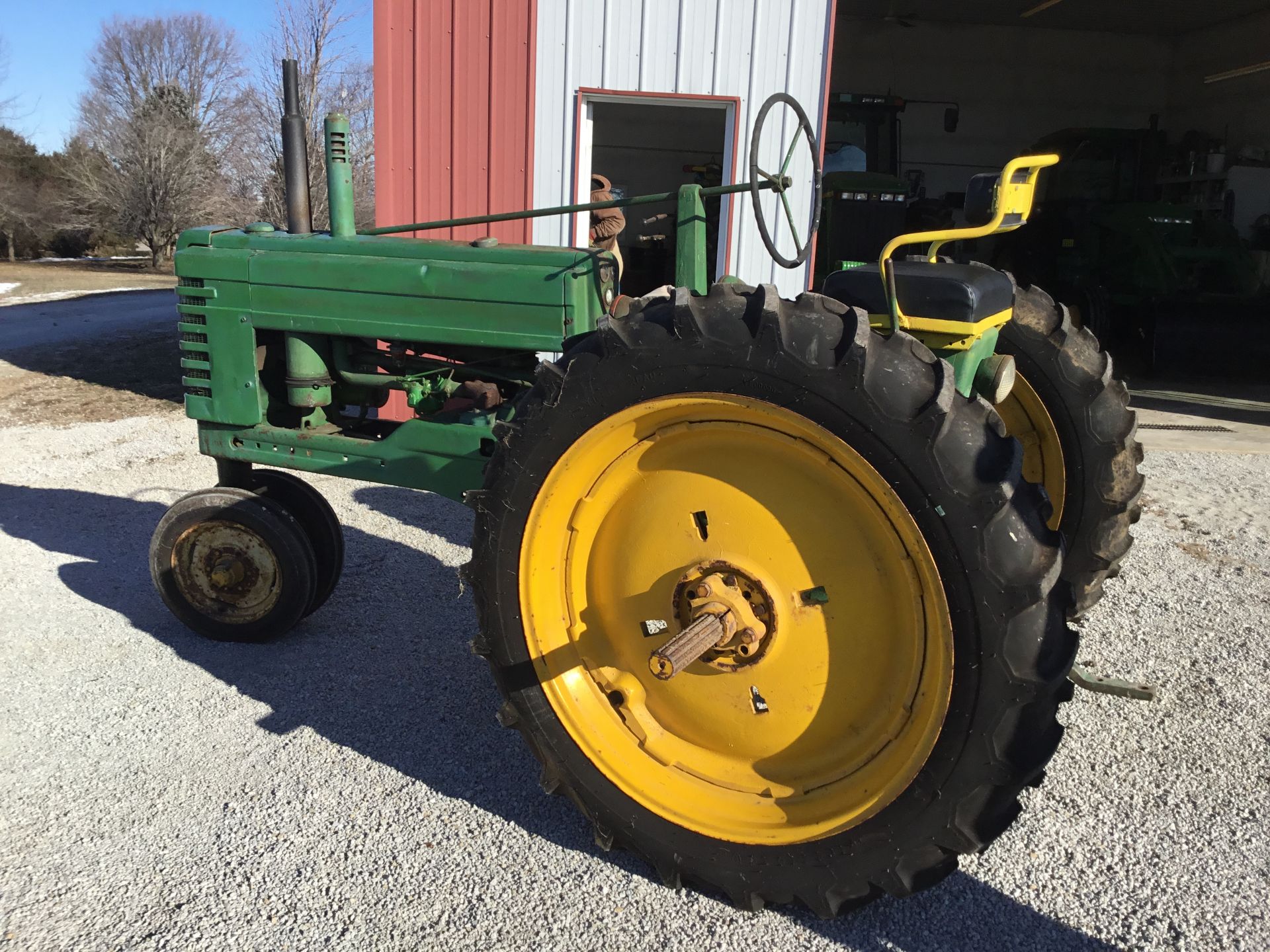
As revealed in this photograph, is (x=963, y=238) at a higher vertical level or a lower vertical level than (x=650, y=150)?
lower

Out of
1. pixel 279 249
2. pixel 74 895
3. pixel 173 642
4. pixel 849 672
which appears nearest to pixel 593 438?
pixel 849 672

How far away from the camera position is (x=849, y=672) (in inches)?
81.0

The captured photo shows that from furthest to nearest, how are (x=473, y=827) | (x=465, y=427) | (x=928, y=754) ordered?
(x=465, y=427) → (x=473, y=827) → (x=928, y=754)

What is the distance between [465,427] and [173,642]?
135 cm

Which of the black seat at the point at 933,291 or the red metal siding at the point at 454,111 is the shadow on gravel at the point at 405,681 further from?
the red metal siding at the point at 454,111

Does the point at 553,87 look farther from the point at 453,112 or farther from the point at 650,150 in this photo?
the point at 650,150

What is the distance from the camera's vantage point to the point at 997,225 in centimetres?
250

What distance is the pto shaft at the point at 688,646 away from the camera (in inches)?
78.0

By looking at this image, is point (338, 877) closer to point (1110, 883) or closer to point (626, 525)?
point (626, 525)

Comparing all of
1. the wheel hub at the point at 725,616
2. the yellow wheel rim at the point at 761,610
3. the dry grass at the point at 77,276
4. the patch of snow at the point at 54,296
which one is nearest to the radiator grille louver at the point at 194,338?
the yellow wheel rim at the point at 761,610

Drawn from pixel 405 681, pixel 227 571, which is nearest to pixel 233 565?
pixel 227 571

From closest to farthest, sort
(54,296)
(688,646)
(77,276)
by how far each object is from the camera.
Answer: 1. (688,646)
2. (54,296)
3. (77,276)

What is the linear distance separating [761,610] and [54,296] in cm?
1849

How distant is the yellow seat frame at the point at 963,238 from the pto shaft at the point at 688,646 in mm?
774
